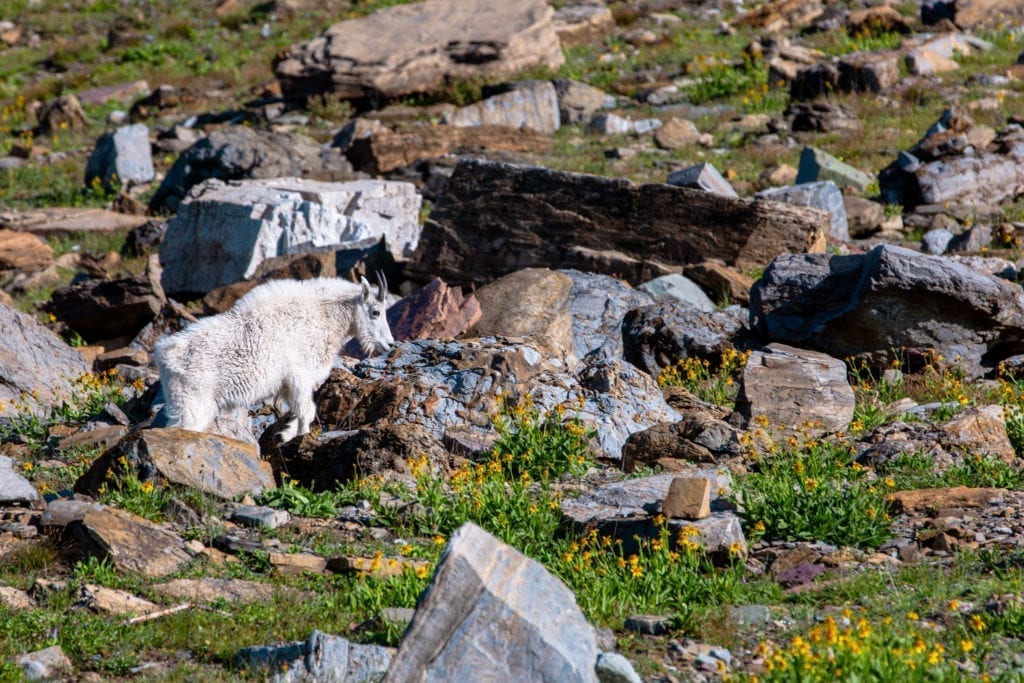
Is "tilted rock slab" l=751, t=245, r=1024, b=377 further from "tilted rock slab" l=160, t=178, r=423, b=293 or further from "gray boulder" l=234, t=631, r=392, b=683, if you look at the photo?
"gray boulder" l=234, t=631, r=392, b=683

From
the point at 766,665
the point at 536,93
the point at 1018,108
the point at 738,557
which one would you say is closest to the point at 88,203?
the point at 536,93

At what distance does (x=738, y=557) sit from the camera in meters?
7.28

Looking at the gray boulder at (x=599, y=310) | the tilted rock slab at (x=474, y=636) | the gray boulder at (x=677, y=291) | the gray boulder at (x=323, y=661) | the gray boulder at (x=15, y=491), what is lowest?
the gray boulder at (x=677, y=291)

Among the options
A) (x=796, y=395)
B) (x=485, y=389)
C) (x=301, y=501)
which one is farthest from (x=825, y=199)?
(x=301, y=501)

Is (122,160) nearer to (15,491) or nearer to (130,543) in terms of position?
(15,491)

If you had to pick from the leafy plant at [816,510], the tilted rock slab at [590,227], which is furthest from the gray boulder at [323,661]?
the tilted rock slab at [590,227]

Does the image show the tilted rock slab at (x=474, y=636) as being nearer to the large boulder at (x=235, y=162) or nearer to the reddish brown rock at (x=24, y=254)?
the reddish brown rock at (x=24, y=254)

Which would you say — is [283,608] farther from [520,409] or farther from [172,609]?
[520,409]

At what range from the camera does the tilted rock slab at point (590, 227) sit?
51.3 ft

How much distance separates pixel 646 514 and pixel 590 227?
8381 mm

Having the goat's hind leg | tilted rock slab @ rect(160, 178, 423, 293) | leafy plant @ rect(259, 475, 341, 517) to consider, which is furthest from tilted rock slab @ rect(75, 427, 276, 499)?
tilted rock slab @ rect(160, 178, 423, 293)

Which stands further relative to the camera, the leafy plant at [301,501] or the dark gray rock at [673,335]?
the dark gray rock at [673,335]

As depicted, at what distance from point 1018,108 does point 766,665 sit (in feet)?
63.8

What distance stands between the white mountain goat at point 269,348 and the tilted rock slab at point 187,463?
2.32 feet
